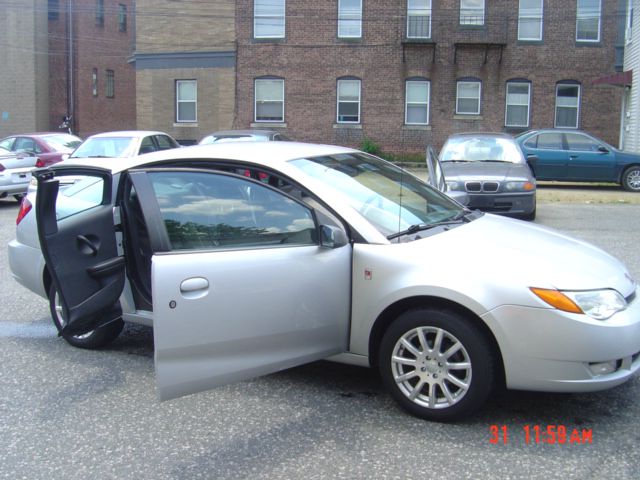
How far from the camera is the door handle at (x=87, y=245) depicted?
4.62m

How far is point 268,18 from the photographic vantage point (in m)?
29.0

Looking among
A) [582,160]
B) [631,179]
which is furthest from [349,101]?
[631,179]

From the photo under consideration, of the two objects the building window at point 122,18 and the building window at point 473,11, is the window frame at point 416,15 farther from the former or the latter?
the building window at point 122,18

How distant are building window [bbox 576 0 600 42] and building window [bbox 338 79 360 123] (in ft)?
29.0

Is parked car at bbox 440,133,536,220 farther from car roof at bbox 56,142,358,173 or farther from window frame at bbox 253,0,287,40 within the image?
window frame at bbox 253,0,287,40

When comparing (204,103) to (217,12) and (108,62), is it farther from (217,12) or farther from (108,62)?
(108,62)

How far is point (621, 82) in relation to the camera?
2462 centimetres

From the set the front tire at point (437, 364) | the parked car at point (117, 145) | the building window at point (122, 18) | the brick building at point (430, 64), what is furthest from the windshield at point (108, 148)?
the building window at point (122, 18)

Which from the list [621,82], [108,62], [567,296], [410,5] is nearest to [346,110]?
[410,5]

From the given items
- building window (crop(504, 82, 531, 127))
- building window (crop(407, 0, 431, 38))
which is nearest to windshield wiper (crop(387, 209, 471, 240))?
building window (crop(504, 82, 531, 127))

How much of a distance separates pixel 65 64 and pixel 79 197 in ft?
118

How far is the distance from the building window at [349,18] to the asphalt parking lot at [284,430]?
25.0 meters

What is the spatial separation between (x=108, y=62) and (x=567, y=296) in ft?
133

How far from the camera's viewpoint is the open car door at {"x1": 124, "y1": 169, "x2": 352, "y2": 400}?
391 centimetres
